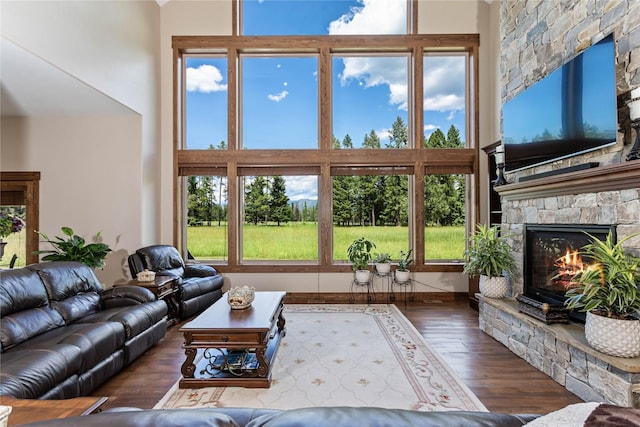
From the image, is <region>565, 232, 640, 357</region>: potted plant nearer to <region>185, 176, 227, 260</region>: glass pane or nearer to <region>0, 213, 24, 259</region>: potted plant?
<region>185, 176, 227, 260</region>: glass pane

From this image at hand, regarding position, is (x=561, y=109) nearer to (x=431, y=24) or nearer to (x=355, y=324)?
(x=355, y=324)

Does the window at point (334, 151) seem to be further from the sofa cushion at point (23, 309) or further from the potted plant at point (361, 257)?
the sofa cushion at point (23, 309)

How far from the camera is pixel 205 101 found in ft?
19.6

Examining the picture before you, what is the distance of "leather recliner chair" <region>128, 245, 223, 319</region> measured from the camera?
4.47 metres

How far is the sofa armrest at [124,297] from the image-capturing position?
3457 millimetres

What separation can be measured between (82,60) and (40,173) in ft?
7.00

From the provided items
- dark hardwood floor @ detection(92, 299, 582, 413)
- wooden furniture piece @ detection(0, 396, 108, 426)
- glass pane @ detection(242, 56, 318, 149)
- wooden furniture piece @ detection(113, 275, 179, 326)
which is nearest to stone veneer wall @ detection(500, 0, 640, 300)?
dark hardwood floor @ detection(92, 299, 582, 413)

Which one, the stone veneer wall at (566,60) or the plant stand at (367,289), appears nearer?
the stone veneer wall at (566,60)

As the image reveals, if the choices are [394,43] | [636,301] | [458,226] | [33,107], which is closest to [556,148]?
[636,301]

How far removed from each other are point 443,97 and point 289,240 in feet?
11.9

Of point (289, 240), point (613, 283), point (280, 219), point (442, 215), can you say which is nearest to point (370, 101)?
point (442, 215)

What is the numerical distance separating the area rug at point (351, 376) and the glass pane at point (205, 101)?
3570mm

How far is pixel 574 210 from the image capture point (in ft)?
9.64

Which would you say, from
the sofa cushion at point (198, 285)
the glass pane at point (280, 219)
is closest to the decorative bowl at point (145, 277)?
the sofa cushion at point (198, 285)
